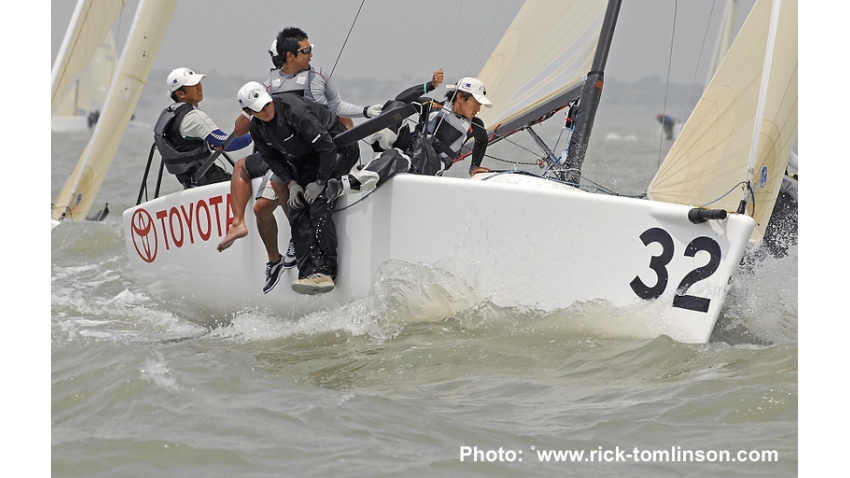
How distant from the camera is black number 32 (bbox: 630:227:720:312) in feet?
10.6

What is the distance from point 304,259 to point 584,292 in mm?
1208

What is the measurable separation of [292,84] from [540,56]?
4.93 feet

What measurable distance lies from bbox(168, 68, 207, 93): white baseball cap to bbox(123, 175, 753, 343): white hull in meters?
0.49

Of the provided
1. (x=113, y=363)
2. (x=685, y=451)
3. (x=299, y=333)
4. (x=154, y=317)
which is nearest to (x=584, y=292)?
(x=685, y=451)

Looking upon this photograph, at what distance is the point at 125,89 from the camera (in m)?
5.73

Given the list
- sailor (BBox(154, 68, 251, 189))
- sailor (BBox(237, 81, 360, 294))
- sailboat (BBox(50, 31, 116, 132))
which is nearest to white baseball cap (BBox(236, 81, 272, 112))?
sailor (BBox(237, 81, 360, 294))

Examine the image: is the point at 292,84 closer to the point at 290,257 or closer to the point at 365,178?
the point at 365,178

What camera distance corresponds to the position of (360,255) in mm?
3998

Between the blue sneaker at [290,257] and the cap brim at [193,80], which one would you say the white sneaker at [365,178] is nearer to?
the blue sneaker at [290,257]

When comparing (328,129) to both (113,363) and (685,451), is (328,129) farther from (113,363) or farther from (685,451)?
(685,451)

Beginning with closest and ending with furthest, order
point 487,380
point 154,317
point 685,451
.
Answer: point 685,451, point 487,380, point 154,317

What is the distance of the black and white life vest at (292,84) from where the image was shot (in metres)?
4.07

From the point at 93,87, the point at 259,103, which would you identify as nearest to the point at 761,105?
the point at 259,103

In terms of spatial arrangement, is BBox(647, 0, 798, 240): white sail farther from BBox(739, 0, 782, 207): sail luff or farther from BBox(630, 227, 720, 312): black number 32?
BBox(630, 227, 720, 312): black number 32
